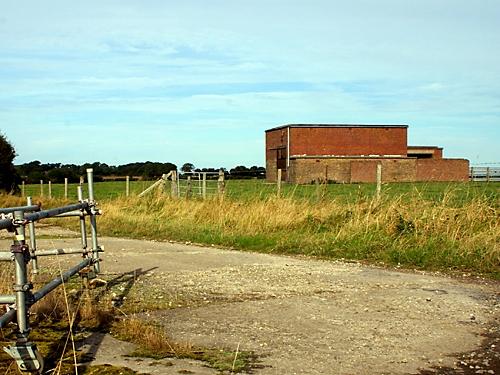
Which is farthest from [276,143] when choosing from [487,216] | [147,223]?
[487,216]

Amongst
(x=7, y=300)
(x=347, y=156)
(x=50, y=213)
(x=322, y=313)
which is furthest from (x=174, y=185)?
(x=347, y=156)

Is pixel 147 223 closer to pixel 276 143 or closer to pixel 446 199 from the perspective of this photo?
pixel 446 199

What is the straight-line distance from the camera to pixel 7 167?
33.2 m

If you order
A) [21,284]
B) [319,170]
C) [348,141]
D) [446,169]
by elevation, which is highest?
[348,141]

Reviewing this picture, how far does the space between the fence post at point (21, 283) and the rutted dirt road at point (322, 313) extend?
81cm

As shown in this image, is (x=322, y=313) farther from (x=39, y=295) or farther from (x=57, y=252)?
(x=39, y=295)

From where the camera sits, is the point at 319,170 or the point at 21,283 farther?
the point at 319,170

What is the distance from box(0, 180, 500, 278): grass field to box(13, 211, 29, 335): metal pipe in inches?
301

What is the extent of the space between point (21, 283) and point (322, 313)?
11.8 feet

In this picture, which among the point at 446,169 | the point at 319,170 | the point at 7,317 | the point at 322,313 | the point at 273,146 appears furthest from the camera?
the point at 273,146

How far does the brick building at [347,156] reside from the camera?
56281mm

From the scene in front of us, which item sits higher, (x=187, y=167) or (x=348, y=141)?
(x=348, y=141)

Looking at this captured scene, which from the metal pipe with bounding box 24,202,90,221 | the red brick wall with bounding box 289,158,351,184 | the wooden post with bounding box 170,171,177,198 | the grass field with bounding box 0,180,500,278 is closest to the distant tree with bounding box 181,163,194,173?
the wooden post with bounding box 170,171,177,198

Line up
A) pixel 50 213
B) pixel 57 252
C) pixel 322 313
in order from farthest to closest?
pixel 57 252
pixel 322 313
pixel 50 213
